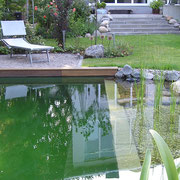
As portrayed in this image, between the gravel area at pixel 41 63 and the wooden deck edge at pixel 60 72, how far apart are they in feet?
0.95

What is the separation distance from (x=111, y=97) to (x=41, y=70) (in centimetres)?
201

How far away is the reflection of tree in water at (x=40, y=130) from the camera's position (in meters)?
3.09

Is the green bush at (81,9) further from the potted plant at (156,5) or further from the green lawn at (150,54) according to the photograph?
the potted plant at (156,5)

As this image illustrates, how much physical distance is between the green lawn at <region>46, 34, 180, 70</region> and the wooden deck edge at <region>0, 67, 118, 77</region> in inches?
14.1

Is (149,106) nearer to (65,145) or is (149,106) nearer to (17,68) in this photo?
(65,145)

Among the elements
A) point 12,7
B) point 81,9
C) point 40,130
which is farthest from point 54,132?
point 12,7

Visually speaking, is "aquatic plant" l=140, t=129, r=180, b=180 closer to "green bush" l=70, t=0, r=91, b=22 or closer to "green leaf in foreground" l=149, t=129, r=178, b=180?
"green leaf in foreground" l=149, t=129, r=178, b=180

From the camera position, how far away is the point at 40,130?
4082 mm

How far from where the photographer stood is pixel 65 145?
361 cm

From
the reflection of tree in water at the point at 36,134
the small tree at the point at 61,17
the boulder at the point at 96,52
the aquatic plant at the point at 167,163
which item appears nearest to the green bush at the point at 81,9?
the small tree at the point at 61,17

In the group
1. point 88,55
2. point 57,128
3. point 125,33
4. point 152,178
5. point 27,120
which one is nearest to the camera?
point 152,178

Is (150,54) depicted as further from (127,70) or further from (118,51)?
(127,70)

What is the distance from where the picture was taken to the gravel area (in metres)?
7.24

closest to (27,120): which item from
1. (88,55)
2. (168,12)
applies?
(88,55)
